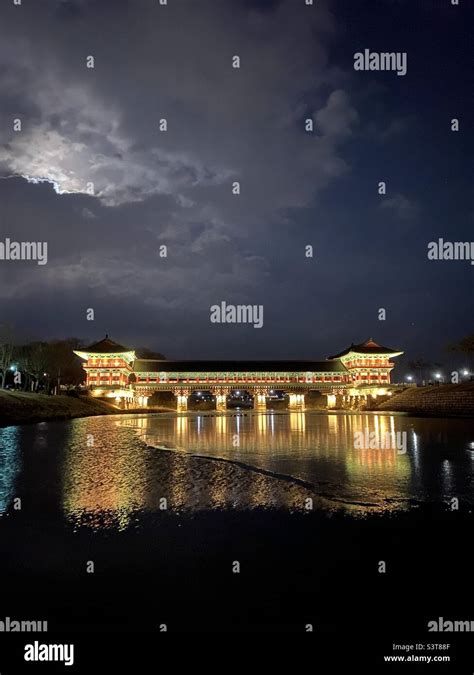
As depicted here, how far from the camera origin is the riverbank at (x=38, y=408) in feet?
104

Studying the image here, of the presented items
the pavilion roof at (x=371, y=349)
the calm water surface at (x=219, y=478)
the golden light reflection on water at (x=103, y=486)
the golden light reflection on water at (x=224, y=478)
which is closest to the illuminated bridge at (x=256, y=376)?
the pavilion roof at (x=371, y=349)

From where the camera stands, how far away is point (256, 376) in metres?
70.2

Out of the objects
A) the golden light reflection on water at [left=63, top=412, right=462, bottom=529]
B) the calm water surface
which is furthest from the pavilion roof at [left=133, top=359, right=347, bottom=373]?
the golden light reflection on water at [left=63, top=412, right=462, bottom=529]

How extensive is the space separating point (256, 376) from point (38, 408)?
39.1 meters

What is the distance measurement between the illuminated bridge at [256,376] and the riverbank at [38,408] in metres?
16.1

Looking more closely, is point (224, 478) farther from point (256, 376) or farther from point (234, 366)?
point (234, 366)

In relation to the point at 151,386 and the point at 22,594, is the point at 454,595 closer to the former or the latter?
the point at 22,594

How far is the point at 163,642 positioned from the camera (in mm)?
4086

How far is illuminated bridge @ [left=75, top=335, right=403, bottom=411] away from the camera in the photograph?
6875 centimetres

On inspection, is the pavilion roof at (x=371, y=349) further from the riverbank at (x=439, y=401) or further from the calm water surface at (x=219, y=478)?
the calm water surface at (x=219, y=478)

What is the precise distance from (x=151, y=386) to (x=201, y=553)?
2554 inches

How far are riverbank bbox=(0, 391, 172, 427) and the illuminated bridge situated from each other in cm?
1611

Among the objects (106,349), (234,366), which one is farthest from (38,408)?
(234,366)

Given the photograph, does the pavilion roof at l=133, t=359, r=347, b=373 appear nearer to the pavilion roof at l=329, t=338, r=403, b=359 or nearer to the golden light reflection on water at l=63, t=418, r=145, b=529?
the pavilion roof at l=329, t=338, r=403, b=359
